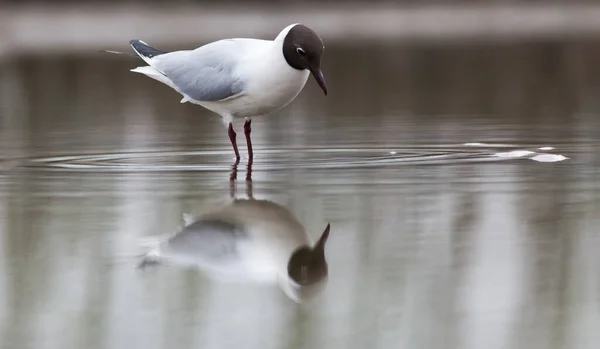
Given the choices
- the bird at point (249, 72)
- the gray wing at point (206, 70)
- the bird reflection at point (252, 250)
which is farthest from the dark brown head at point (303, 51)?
the bird reflection at point (252, 250)

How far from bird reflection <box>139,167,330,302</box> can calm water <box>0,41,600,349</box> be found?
0.21 feet

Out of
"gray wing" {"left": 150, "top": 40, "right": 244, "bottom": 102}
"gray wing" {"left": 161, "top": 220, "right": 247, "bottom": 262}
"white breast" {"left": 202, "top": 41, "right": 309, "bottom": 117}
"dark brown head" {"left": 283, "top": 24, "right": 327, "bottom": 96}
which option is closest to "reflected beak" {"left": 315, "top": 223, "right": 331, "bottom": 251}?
"gray wing" {"left": 161, "top": 220, "right": 247, "bottom": 262}

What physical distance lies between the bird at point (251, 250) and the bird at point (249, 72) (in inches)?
64.6

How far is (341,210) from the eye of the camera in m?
5.57

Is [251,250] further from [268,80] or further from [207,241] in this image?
[268,80]

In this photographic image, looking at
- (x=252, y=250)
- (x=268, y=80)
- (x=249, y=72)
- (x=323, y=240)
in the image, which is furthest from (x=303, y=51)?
(x=252, y=250)

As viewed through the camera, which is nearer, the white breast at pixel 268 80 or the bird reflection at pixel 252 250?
the bird reflection at pixel 252 250

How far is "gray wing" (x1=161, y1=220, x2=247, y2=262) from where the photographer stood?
460cm

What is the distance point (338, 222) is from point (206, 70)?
8.84 ft

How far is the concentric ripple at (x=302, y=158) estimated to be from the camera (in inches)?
286

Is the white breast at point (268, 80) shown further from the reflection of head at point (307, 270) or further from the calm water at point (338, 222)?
the reflection of head at point (307, 270)

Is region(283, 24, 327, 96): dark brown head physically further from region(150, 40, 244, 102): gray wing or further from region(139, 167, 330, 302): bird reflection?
region(139, 167, 330, 302): bird reflection

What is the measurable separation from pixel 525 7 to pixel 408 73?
19140 mm

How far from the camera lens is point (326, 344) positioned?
11.5 ft
